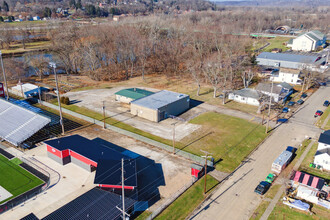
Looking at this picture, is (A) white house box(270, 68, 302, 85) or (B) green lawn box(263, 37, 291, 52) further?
(B) green lawn box(263, 37, 291, 52)

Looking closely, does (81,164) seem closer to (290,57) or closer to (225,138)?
(225,138)

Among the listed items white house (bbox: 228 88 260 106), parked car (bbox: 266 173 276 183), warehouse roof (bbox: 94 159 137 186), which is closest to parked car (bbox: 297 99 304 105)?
white house (bbox: 228 88 260 106)

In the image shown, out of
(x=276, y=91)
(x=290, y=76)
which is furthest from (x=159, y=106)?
(x=290, y=76)

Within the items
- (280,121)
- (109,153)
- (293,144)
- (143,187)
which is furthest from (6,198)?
(280,121)

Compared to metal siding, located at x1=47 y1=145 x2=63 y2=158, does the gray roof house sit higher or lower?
higher

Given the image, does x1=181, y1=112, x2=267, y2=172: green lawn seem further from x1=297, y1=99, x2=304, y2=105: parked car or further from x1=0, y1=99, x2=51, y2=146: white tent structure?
x1=0, y1=99, x2=51, y2=146: white tent structure
